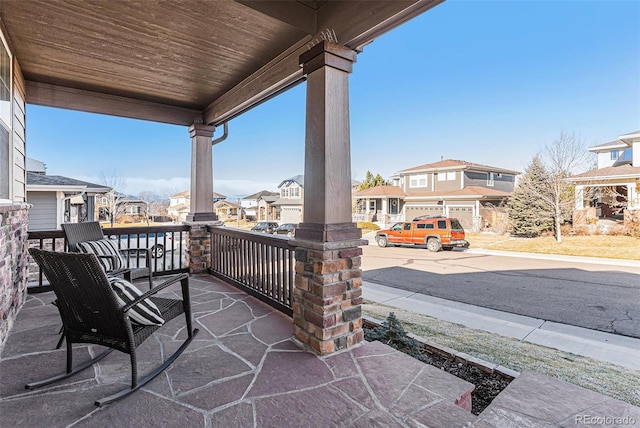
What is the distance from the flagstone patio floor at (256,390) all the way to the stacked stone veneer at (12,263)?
24 cm

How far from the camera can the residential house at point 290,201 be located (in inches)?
915

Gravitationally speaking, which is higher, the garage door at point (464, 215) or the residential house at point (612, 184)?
the residential house at point (612, 184)

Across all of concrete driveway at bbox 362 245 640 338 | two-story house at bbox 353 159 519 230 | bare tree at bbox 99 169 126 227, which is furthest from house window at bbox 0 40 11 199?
bare tree at bbox 99 169 126 227

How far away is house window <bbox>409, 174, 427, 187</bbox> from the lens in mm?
21297

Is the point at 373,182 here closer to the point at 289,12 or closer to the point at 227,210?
the point at 227,210

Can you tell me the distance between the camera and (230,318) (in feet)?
10.0

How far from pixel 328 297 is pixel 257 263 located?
64.9 inches

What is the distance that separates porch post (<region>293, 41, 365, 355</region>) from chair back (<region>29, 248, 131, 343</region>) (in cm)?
123

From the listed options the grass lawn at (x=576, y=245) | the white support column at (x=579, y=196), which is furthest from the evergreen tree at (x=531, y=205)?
the white support column at (x=579, y=196)

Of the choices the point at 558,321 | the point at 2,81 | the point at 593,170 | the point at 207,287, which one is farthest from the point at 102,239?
the point at 593,170

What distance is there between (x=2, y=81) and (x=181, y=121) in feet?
7.54

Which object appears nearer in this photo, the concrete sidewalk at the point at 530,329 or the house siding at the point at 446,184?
the concrete sidewalk at the point at 530,329

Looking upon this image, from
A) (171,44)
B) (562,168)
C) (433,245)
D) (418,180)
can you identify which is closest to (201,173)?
(171,44)

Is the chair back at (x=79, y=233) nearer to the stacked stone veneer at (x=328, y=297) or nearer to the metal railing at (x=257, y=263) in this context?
the metal railing at (x=257, y=263)
